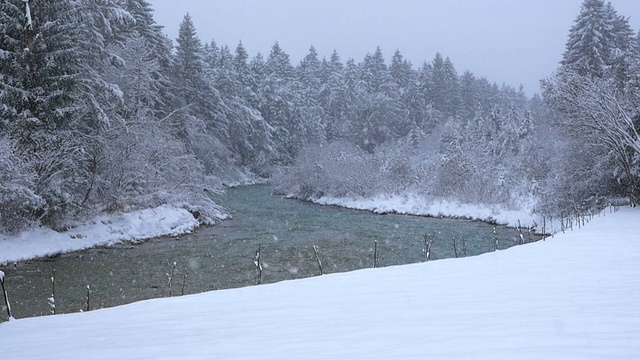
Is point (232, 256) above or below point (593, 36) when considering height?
below

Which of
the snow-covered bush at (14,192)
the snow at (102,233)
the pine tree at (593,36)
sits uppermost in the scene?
the pine tree at (593,36)

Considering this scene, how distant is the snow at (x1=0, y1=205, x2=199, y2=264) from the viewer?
60.6 feet

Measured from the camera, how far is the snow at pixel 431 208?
91.5 feet

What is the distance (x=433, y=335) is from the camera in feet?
16.4

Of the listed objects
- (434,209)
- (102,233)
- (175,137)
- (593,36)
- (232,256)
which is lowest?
→ (232,256)

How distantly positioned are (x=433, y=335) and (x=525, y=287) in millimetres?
3558

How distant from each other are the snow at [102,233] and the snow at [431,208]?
1535 cm

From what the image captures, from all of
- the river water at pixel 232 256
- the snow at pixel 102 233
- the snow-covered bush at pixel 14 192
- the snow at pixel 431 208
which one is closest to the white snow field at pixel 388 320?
the river water at pixel 232 256

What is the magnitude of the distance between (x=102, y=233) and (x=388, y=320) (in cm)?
1991

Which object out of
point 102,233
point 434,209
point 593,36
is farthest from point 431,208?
point 593,36

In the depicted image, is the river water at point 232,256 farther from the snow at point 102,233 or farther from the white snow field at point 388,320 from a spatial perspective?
the white snow field at point 388,320

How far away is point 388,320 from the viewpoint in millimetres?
Answer: 6039

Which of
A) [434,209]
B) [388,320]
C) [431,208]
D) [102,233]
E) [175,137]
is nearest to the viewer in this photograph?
[388,320]

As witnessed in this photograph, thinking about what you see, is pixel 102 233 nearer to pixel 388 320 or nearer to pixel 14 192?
pixel 14 192
